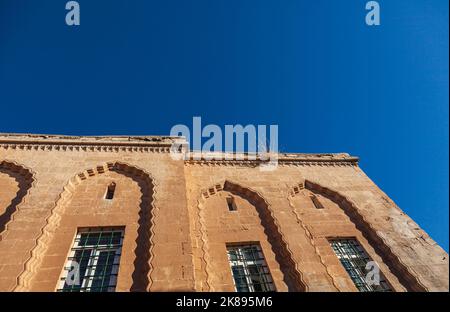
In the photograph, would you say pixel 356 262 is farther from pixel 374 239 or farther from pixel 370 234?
pixel 370 234

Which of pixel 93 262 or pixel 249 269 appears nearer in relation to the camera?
pixel 93 262

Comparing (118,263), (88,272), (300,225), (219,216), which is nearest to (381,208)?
(300,225)

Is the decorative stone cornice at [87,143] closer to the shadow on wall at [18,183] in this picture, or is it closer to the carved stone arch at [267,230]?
the shadow on wall at [18,183]

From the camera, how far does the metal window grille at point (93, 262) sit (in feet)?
21.3

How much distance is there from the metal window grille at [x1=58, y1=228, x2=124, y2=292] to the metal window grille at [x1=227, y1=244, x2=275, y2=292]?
2.73 meters

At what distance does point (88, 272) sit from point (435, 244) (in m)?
8.99

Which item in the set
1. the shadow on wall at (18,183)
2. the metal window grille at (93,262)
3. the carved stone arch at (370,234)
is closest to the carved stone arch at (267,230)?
the carved stone arch at (370,234)

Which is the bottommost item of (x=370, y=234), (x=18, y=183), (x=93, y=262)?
(x=93, y=262)

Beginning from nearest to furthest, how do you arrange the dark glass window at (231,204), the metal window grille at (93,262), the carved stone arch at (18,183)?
the metal window grille at (93,262) < the carved stone arch at (18,183) < the dark glass window at (231,204)

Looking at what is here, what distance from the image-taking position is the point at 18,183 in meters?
8.69

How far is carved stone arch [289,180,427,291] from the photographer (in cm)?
781

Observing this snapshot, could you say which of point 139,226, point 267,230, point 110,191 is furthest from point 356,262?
point 110,191

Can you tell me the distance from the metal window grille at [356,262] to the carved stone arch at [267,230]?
60.4 inches

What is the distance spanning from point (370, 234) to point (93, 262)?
7.41 meters
